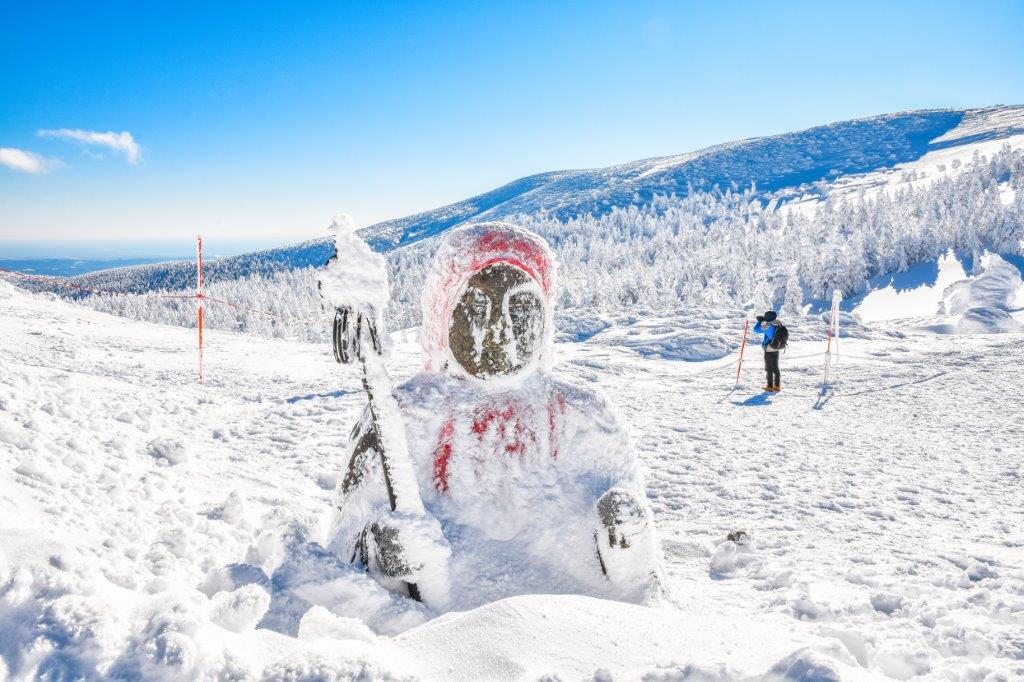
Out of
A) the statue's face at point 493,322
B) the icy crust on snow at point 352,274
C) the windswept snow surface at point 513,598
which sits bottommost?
the windswept snow surface at point 513,598

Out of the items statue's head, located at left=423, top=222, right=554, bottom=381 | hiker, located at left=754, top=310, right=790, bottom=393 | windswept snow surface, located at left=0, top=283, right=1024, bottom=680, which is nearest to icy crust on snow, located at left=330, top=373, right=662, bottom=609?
statue's head, located at left=423, top=222, right=554, bottom=381

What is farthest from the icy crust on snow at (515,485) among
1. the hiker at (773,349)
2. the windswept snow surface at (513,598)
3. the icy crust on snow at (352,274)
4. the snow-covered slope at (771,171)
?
the snow-covered slope at (771,171)

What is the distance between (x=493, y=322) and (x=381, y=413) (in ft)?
1.87

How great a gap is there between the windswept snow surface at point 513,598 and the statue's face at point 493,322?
427 millimetres

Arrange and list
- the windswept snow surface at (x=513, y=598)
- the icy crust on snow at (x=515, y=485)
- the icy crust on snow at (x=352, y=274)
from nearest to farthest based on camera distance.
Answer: the windswept snow surface at (x=513, y=598), the icy crust on snow at (x=352, y=274), the icy crust on snow at (x=515, y=485)

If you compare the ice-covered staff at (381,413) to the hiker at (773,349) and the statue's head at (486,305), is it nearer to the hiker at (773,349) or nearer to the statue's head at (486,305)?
the statue's head at (486,305)

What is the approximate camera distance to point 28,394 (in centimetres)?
285

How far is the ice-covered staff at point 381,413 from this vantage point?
1.53m

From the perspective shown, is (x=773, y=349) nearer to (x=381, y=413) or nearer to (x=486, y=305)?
(x=486, y=305)

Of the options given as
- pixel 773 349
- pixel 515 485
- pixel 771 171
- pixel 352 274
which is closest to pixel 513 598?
pixel 515 485

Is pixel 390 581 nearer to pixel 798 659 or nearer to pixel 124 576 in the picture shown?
pixel 124 576

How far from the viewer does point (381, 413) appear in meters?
1.78

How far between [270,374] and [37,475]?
6125 millimetres

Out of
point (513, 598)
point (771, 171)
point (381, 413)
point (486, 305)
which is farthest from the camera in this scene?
point (771, 171)
